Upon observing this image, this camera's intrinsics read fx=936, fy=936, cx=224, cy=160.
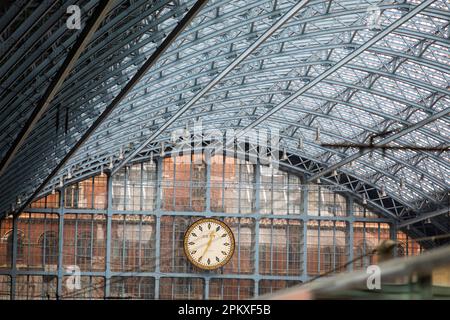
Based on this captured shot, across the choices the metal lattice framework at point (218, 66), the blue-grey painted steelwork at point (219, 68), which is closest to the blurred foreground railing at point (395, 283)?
the blue-grey painted steelwork at point (219, 68)

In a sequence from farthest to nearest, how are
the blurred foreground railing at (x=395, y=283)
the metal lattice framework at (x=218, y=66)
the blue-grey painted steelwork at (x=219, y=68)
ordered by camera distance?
the blue-grey painted steelwork at (x=219, y=68) → the metal lattice framework at (x=218, y=66) → the blurred foreground railing at (x=395, y=283)

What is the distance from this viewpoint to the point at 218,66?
39.7m

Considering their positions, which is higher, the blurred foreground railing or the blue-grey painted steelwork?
the blue-grey painted steelwork

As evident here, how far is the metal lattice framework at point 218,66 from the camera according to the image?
24641mm

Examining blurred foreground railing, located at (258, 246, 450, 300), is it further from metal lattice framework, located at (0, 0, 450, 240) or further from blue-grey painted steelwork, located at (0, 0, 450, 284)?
metal lattice framework, located at (0, 0, 450, 240)

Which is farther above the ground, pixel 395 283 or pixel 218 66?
pixel 218 66

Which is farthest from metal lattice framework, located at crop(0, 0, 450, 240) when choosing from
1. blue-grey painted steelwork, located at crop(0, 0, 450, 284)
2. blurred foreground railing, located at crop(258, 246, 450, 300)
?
blurred foreground railing, located at crop(258, 246, 450, 300)

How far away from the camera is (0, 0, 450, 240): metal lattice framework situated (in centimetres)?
2464

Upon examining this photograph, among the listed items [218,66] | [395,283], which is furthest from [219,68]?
[395,283]

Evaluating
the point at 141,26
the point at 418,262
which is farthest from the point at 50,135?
the point at 418,262

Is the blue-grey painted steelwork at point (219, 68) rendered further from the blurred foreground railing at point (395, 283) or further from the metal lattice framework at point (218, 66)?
the blurred foreground railing at point (395, 283)

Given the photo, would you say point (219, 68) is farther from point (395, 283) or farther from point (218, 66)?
point (395, 283)

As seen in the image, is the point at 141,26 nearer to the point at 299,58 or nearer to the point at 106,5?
the point at 106,5

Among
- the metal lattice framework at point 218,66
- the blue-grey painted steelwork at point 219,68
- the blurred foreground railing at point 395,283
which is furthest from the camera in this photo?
the blue-grey painted steelwork at point 219,68
